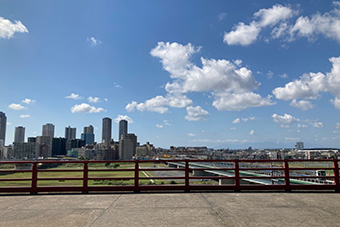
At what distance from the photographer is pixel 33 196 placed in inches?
372

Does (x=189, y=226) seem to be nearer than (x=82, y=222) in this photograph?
Yes

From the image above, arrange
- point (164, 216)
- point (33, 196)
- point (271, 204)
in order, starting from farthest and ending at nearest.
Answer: point (33, 196), point (271, 204), point (164, 216)

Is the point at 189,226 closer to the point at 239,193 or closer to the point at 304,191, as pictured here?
the point at 239,193

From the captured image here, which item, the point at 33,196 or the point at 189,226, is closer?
the point at 189,226

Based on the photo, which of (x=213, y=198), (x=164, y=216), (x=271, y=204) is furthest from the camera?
(x=213, y=198)

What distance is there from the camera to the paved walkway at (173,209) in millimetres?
5832

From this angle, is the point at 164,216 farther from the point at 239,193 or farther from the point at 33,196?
the point at 33,196

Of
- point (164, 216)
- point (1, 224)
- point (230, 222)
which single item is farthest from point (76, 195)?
point (230, 222)

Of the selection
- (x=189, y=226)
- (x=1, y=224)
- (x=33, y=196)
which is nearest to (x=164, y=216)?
(x=189, y=226)

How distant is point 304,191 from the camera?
9.95 metres

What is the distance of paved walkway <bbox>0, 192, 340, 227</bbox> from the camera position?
5832 millimetres

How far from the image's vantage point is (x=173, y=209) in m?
7.00

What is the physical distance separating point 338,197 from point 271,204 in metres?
3.14

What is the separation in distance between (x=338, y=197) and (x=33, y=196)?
1146 centimetres
